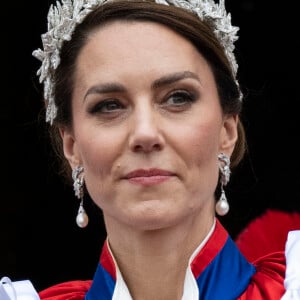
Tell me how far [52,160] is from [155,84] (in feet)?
7.17

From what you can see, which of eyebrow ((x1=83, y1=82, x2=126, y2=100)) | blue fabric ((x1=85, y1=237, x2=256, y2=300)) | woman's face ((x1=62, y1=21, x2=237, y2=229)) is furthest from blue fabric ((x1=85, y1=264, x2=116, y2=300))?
eyebrow ((x1=83, y1=82, x2=126, y2=100))

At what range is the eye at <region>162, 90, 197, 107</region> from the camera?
2213 millimetres

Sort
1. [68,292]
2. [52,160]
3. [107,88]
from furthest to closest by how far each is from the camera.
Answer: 1. [52,160]
2. [68,292]
3. [107,88]

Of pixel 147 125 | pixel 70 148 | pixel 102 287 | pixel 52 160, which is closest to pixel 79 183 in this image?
pixel 70 148

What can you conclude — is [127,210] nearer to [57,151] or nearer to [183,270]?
[183,270]

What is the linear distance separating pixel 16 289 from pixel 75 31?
582mm

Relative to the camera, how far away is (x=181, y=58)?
2248 millimetres

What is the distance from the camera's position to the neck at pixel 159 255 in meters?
2.24

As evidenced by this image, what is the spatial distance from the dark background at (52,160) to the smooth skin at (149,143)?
2.06 metres

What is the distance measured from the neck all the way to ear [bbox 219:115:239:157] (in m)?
0.17

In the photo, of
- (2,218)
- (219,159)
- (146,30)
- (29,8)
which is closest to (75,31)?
(146,30)

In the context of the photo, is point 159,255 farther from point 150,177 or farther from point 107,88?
point 107,88

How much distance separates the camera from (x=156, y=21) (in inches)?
89.7

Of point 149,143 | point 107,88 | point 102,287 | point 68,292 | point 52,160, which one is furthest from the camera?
point 52,160
